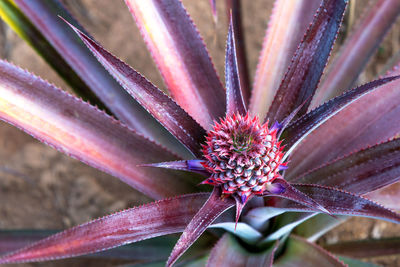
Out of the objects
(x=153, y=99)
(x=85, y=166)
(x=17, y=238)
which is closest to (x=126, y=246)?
(x=17, y=238)

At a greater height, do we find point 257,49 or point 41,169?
point 257,49

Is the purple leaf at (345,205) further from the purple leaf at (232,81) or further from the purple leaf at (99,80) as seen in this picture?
the purple leaf at (99,80)

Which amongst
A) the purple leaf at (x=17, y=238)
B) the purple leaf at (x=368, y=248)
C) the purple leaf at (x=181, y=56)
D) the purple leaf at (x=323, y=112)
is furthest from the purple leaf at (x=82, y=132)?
the purple leaf at (x=368, y=248)

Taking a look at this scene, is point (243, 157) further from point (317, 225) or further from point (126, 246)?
point (126, 246)

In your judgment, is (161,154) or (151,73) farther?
(151,73)

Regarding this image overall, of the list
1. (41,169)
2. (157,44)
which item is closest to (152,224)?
(157,44)

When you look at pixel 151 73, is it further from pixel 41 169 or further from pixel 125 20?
pixel 41 169
